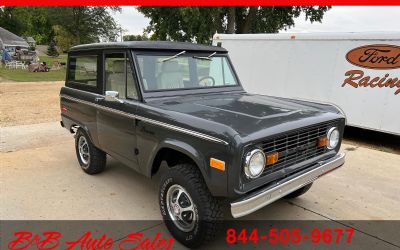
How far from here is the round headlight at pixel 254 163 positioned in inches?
112

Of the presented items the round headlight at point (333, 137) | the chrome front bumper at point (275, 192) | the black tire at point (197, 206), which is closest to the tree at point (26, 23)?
the black tire at point (197, 206)

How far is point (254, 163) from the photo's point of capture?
2.91m

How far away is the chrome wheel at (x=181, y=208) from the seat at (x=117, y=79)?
135 centimetres

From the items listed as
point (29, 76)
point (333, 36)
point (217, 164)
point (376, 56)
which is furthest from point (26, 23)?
point (217, 164)

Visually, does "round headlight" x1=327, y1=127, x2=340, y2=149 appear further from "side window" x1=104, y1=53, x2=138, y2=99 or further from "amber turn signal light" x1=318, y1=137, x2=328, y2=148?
"side window" x1=104, y1=53, x2=138, y2=99

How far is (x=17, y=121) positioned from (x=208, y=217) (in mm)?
7562

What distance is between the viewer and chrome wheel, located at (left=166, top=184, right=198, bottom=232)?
3.33 m

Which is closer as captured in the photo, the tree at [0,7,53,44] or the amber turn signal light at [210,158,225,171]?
the amber turn signal light at [210,158,225,171]

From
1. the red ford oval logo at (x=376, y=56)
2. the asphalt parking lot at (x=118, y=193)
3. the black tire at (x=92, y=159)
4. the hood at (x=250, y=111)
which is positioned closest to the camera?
the hood at (x=250, y=111)

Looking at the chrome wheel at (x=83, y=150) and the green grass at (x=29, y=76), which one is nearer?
the chrome wheel at (x=83, y=150)

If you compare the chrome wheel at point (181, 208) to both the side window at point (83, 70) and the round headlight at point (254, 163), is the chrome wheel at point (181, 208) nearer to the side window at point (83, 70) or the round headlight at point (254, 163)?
the round headlight at point (254, 163)

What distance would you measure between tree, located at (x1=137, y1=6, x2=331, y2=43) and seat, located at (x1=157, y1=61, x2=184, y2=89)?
48.1 ft

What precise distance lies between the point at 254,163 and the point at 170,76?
1.73 metres

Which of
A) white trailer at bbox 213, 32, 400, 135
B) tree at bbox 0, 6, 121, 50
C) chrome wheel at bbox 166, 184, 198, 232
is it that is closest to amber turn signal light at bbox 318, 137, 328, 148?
chrome wheel at bbox 166, 184, 198, 232
